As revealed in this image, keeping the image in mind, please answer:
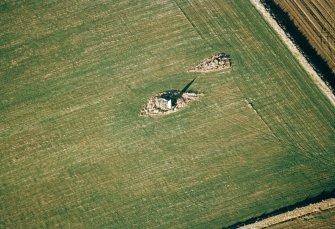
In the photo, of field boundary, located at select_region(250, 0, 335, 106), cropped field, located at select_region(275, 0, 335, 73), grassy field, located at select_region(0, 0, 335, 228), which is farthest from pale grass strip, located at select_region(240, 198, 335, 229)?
cropped field, located at select_region(275, 0, 335, 73)

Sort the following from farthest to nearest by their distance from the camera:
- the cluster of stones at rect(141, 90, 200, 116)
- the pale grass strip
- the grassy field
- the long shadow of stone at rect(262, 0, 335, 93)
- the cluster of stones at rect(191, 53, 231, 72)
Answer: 1. the long shadow of stone at rect(262, 0, 335, 93)
2. the cluster of stones at rect(191, 53, 231, 72)
3. the cluster of stones at rect(141, 90, 200, 116)
4. the grassy field
5. the pale grass strip

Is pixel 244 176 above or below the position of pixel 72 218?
above

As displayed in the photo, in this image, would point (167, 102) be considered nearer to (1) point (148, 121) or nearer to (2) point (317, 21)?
(1) point (148, 121)

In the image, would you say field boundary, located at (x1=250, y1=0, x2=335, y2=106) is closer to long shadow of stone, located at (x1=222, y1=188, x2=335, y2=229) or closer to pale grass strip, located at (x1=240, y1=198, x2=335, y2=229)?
long shadow of stone, located at (x1=222, y1=188, x2=335, y2=229)

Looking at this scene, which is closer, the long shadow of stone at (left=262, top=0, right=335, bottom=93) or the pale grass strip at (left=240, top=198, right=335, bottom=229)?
the pale grass strip at (left=240, top=198, right=335, bottom=229)

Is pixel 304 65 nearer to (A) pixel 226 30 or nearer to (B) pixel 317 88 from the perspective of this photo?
(B) pixel 317 88

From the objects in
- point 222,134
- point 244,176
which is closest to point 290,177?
point 244,176

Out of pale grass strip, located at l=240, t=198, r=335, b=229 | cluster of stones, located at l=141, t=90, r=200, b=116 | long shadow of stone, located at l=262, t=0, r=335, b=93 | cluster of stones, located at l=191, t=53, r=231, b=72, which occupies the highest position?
long shadow of stone, located at l=262, t=0, r=335, b=93
